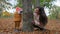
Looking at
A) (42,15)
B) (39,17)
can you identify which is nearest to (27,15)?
(39,17)

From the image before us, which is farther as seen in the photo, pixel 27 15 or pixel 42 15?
pixel 27 15

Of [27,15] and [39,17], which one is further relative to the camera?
[27,15]

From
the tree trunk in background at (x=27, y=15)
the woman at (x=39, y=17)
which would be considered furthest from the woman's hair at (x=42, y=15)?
the tree trunk in background at (x=27, y=15)

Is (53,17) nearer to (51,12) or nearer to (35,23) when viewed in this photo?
(51,12)

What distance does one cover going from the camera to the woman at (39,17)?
10.0 metres

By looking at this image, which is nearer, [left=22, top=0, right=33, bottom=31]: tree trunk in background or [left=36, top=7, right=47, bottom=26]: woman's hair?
[left=36, top=7, right=47, bottom=26]: woman's hair

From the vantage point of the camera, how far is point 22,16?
34.6 feet

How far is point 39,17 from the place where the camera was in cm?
1020

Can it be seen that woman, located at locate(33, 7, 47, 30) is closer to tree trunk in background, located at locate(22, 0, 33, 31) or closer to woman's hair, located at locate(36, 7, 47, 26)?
woman's hair, located at locate(36, 7, 47, 26)

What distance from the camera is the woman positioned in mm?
10035

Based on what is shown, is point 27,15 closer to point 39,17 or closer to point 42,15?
point 39,17

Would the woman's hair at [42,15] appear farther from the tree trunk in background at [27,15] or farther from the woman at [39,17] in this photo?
the tree trunk in background at [27,15]

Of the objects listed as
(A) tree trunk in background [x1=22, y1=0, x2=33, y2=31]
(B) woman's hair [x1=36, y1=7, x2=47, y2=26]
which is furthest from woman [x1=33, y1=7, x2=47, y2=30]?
(A) tree trunk in background [x1=22, y1=0, x2=33, y2=31]

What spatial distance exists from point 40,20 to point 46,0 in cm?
2055
